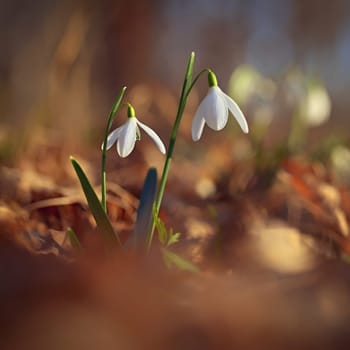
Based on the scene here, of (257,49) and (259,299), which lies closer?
(259,299)

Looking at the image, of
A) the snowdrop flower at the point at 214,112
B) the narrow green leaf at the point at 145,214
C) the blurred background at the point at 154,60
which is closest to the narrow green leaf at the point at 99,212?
the narrow green leaf at the point at 145,214

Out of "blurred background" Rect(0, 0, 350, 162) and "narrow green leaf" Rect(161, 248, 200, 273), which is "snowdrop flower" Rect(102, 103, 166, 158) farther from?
"blurred background" Rect(0, 0, 350, 162)

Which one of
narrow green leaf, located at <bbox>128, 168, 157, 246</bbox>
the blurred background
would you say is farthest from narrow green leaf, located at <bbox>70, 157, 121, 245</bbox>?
the blurred background

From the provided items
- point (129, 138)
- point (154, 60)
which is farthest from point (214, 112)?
point (154, 60)

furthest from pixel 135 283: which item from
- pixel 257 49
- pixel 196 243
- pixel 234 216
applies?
pixel 257 49

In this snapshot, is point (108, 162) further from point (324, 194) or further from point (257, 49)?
point (257, 49)

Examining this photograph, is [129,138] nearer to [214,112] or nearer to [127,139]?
[127,139]
